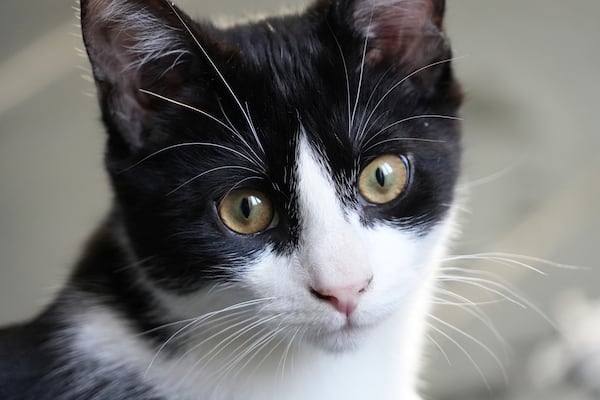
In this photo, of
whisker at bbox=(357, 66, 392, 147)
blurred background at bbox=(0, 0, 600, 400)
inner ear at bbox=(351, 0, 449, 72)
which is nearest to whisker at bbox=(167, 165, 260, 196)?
whisker at bbox=(357, 66, 392, 147)

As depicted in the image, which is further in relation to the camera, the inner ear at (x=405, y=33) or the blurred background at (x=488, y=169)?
the blurred background at (x=488, y=169)

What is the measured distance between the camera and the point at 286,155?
1104 millimetres

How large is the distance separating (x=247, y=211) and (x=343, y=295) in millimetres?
183

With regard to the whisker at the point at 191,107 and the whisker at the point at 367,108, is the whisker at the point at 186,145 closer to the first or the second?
the whisker at the point at 191,107

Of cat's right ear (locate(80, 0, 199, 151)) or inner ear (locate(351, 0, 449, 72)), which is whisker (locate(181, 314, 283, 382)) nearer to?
cat's right ear (locate(80, 0, 199, 151))

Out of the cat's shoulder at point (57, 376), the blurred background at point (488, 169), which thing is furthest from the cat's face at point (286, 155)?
the blurred background at point (488, 169)

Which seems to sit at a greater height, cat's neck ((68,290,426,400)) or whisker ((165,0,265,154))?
whisker ((165,0,265,154))

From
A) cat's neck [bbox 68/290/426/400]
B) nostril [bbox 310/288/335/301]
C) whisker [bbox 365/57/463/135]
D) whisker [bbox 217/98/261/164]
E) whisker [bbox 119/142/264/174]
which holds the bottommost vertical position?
cat's neck [bbox 68/290/426/400]

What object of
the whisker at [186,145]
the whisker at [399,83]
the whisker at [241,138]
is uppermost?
the whisker at [399,83]

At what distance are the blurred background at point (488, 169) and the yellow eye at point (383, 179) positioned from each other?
724 mm

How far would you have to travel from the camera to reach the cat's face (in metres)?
1.06

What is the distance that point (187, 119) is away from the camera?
3.81 ft

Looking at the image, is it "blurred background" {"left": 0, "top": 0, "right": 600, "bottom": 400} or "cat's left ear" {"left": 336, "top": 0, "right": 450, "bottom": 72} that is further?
"blurred background" {"left": 0, "top": 0, "right": 600, "bottom": 400}

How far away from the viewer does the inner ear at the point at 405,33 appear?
1194mm
